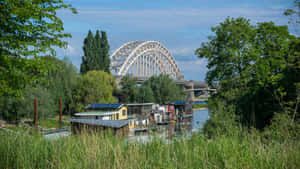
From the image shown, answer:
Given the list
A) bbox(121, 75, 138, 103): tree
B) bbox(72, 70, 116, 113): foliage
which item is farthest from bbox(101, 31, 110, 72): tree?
bbox(72, 70, 116, 113): foliage

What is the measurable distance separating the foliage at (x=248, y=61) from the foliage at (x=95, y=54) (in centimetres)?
3015

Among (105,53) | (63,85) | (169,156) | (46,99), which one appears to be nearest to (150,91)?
(105,53)

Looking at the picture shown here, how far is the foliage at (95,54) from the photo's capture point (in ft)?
164

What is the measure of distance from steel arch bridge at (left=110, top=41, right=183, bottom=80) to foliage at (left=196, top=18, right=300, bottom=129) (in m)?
48.1

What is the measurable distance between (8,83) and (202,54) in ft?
53.2

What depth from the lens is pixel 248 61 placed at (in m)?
21.5

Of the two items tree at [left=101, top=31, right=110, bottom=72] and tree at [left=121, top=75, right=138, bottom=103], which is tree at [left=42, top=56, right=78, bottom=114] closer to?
tree at [left=121, top=75, right=138, bottom=103]

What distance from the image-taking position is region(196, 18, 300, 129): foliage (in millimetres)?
18531

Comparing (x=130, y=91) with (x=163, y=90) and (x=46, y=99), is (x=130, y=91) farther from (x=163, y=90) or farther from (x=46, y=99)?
(x=46, y=99)

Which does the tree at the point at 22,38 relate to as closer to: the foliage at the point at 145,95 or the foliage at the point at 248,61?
the foliage at the point at 248,61

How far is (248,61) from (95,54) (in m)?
34.4

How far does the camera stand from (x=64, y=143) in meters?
5.49

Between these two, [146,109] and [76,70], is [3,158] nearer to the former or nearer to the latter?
[146,109]

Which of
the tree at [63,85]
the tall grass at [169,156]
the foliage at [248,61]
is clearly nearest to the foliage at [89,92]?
the tree at [63,85]
